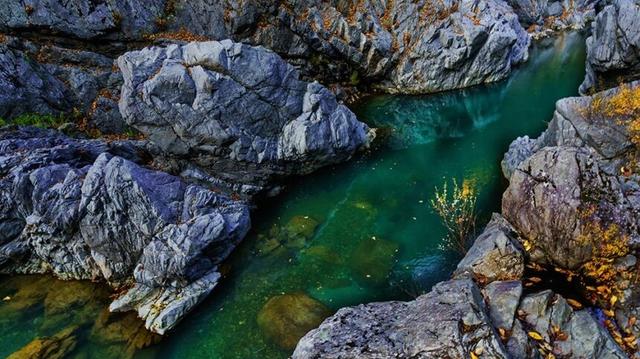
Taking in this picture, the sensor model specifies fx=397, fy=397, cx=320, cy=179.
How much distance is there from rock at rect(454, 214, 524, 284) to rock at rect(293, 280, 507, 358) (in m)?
2.00

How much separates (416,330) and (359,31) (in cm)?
2852

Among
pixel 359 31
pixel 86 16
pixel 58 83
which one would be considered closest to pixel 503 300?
pixel 359 31

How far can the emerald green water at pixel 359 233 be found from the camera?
1471 centimetres

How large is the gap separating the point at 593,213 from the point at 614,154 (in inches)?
204

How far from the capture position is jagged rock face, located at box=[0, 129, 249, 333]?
641 inches

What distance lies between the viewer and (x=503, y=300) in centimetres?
1076

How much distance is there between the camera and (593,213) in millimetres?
12055

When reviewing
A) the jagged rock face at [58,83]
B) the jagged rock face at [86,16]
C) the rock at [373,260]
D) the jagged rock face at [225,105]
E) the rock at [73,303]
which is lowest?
the rock at [373,260]

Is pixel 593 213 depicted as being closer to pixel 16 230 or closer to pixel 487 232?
pixel 487 232

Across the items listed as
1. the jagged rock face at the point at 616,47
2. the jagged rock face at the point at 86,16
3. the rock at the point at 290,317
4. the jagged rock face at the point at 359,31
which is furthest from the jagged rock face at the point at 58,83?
the jagged rock face at the point at 616,47

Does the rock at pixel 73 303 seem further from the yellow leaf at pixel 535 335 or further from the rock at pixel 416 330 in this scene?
the yellow leaf at pixel 535 335

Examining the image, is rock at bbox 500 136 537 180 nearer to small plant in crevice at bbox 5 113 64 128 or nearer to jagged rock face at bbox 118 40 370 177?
jagged rock face at bbox 118 40 370 177

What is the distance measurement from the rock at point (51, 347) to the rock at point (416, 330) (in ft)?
31.6

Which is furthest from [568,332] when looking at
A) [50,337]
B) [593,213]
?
[50,337]
